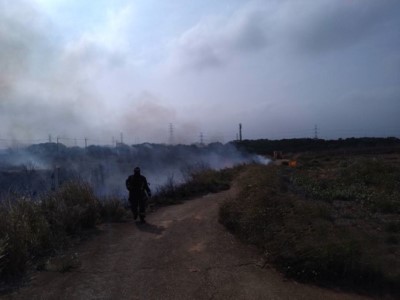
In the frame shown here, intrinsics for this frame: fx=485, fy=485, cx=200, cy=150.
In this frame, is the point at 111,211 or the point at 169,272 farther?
the point at 111,211

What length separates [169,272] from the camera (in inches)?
352

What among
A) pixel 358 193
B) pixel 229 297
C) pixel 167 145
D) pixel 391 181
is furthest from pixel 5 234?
pixel 167 145

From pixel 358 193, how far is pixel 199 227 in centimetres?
707

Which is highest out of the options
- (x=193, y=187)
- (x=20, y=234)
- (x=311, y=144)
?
(x=311, y=144)

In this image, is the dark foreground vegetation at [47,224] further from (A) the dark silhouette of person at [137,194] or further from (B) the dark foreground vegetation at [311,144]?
(B) the dark foreground vegetation at [311,144]

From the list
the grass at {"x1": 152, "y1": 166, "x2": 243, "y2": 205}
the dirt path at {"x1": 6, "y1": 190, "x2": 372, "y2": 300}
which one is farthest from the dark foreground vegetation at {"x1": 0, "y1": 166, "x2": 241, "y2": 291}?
the grass at {"x1": 152, "y1": 166, "x2": 243, "y2": 205}

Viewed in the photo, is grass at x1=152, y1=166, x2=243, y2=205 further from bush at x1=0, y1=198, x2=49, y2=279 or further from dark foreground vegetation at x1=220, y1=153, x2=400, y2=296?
bush at x1=0, y1=198, x2=49, y2=279

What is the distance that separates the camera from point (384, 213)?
14.0 metres

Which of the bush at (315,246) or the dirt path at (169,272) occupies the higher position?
the bush at (315,246)

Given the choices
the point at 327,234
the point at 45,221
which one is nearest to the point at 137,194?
the point at 45,221

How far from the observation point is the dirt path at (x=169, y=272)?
7836 mm

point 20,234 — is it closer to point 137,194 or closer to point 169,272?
point 169,272

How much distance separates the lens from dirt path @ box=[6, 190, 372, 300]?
309 inches

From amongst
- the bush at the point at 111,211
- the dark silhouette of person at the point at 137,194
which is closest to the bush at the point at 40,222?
the bush at the point at 111,211
